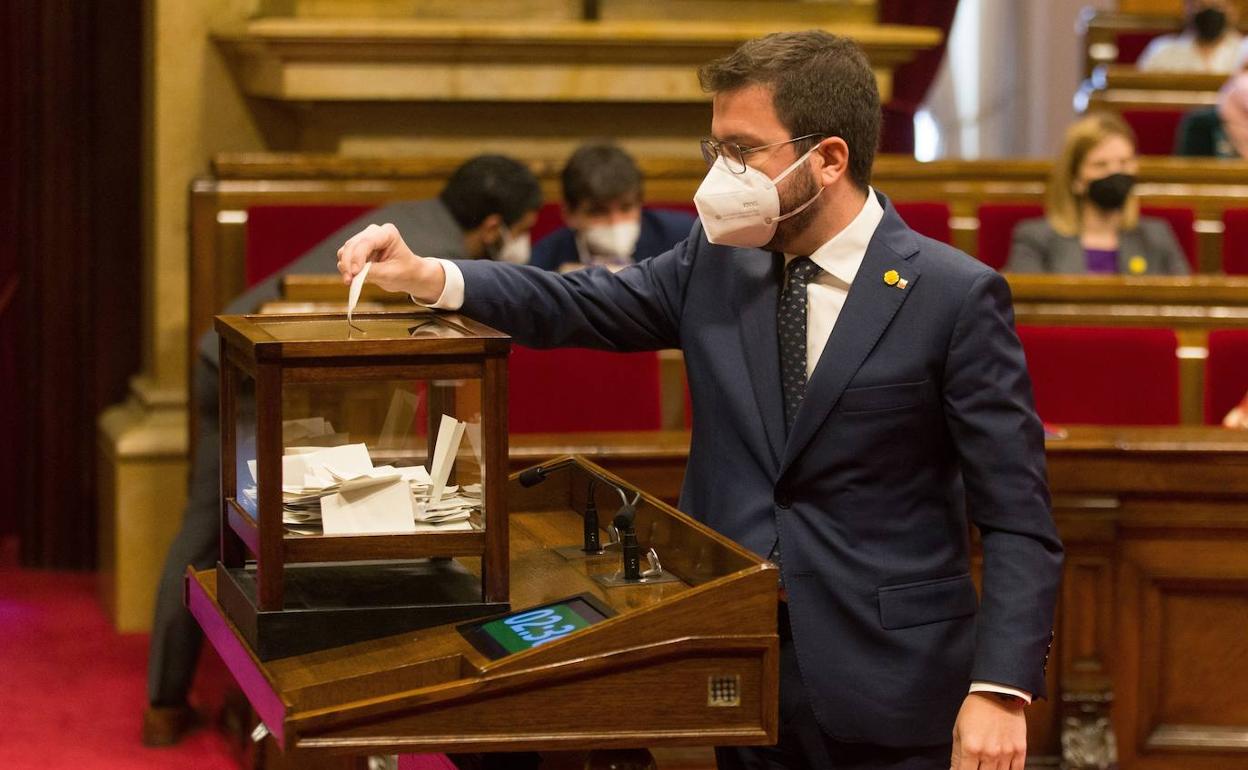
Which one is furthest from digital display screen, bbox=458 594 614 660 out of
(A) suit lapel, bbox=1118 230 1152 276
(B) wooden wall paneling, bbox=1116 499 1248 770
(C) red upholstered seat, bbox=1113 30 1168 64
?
(C) red upholstered seat, bbox=1113 30 1168 64

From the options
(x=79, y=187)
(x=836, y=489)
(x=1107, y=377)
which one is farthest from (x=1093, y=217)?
(x=836, y=489)

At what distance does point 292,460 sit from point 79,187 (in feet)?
10.3

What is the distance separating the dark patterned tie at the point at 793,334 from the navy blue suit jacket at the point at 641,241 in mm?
1982

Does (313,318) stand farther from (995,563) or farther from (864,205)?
(995,563)

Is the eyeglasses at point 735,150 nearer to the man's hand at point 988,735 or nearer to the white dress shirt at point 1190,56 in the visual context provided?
the man's hand at point 988,735

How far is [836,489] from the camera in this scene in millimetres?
1685

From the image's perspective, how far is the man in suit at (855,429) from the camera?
1641mm

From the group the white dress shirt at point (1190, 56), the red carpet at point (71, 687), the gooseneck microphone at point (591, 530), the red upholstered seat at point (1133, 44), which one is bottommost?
the red carpet at point (71, 687)

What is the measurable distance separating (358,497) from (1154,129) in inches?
231

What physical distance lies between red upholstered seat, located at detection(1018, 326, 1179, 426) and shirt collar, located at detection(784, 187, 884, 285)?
5.26 feet

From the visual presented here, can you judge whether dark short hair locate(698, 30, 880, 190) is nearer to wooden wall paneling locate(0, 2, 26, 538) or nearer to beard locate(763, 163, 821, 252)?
beard locate(763, 163, 821, 252)

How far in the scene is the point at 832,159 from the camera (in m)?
1.70

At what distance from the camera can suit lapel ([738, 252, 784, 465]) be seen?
1717mm

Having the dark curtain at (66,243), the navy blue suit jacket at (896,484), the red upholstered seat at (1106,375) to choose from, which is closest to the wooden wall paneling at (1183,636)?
the red upholstered seat at (1106,375)
